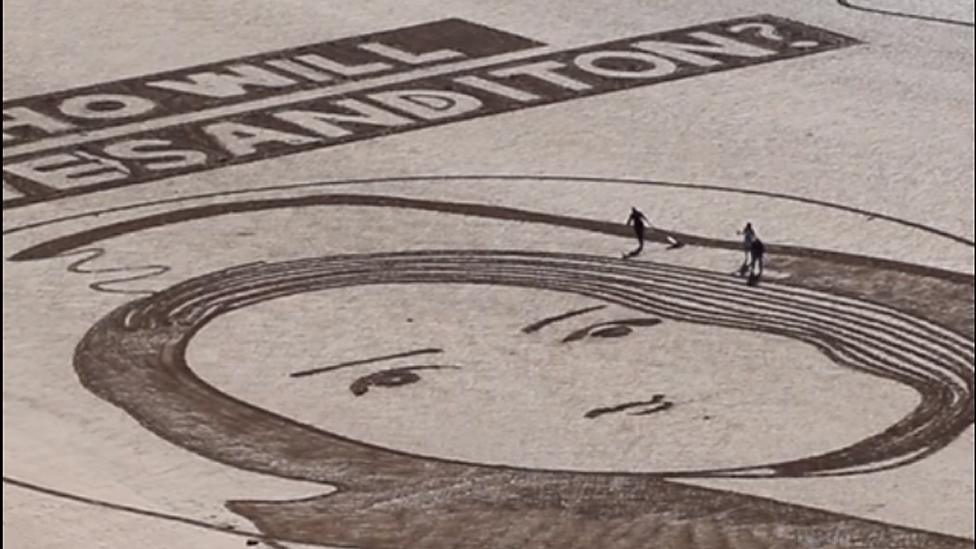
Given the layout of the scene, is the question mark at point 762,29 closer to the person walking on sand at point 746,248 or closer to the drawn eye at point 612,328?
the person walking on sand at point 746,248

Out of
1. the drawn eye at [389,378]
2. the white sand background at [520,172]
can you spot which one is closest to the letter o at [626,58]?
the white sand background at [520,172]

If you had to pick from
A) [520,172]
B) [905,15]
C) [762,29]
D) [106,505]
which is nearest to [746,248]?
[520,172]

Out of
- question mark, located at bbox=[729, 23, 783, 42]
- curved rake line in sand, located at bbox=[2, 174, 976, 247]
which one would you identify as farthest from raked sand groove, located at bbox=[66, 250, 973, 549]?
question mark, located at bbox=[729, 23, 783, 42]

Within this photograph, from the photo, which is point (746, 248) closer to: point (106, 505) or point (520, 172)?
point (520, 172)

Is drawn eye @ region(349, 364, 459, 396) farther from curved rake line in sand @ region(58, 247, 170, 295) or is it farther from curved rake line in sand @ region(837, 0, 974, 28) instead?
curved rake line in sand @ region(837, 0, 974, 28)

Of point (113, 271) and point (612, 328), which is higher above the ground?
point (113, 271)

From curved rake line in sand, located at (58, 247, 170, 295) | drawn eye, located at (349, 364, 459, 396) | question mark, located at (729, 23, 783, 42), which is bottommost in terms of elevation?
drawn eye, located at (349, 364, 459, 396)

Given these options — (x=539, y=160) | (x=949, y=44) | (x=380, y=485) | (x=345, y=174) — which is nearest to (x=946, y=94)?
(x=949, y=44)
